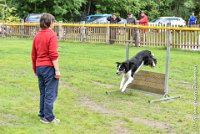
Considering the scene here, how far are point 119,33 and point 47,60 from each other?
15746 mm

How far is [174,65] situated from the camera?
567 inches

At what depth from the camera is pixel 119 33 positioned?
73.0 feet

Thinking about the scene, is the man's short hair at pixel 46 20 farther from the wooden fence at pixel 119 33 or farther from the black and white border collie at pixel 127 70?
the wooden fence at pixel 119 33

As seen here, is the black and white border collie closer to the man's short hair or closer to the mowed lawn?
the mowed lawn

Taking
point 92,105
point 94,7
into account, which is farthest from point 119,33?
point 94,7

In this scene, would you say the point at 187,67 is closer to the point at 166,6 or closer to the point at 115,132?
the point at 115,132

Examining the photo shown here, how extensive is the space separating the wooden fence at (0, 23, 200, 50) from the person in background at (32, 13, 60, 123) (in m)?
11.4

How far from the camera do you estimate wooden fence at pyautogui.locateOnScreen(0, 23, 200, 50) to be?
19.5 m

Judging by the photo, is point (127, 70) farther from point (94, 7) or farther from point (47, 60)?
point (94, 7)

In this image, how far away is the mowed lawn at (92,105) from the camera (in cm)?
697

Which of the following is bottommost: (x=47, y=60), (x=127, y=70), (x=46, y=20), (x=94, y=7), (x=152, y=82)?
(x=152, y=82)

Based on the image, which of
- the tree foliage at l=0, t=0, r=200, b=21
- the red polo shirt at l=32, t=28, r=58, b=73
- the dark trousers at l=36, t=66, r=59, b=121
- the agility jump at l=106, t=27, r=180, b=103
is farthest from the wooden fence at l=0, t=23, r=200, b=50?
the red polo shirt at l=32, t=28, r=58, b=73

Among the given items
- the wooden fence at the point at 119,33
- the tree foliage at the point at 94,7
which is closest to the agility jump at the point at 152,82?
the wooden fence at the point at 119,33

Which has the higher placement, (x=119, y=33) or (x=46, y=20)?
(x=46, y=20)
